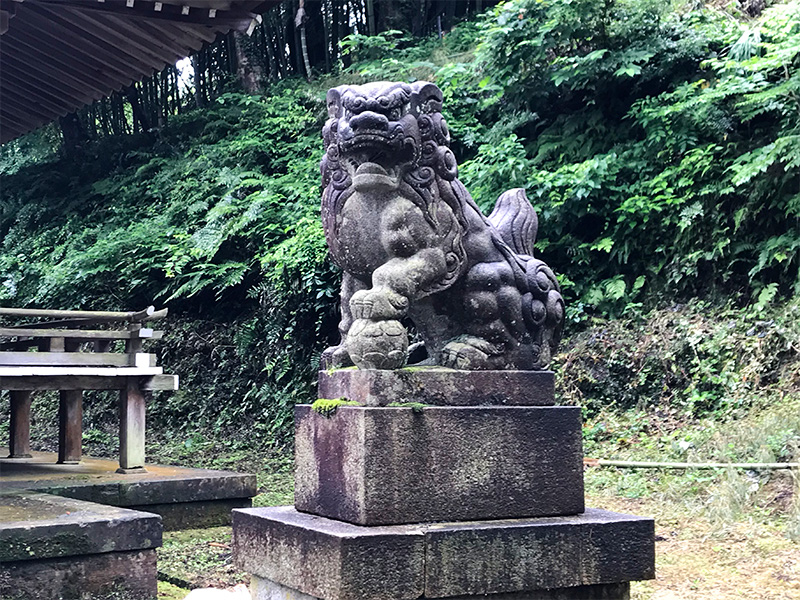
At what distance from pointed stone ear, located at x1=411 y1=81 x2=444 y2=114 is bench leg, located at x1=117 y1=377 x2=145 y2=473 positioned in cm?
441

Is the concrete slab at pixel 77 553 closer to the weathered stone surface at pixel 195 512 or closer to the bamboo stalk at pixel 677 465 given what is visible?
the weathered stone surface at pixel 195 512

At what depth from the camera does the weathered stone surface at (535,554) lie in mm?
3629

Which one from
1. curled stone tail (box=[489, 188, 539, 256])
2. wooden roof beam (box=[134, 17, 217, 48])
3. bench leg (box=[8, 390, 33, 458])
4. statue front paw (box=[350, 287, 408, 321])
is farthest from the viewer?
bench leg (box=[8, 390, 33, 458])

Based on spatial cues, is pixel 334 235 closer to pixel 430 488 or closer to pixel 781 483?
pixel 430 488

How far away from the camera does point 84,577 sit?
4.73 metres

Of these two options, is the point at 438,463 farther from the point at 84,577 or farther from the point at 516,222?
the point at 84,577

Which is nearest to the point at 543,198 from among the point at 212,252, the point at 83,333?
the point at 212,252

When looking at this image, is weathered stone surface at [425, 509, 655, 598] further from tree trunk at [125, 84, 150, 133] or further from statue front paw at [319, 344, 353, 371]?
tree trunk at [125, 84, 150, 133]

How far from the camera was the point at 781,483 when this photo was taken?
6352 millimetres

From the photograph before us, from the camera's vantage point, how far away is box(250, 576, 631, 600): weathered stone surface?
3785 millimetres

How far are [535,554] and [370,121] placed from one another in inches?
A: 80.1

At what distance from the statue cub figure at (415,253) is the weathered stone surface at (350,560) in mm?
733

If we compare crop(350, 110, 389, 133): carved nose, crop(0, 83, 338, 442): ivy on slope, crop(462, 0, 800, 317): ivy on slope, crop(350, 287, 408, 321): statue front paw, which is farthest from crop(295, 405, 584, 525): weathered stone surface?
crop(0, 83, 338, 442): ivy on slope

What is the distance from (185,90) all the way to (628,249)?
1073 centimetres
